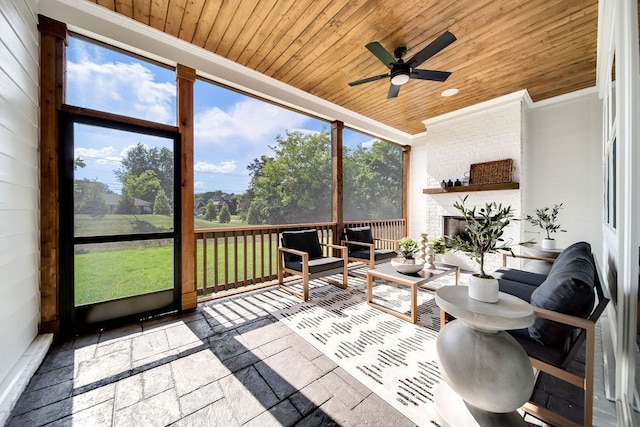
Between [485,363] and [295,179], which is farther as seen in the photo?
[295,179]

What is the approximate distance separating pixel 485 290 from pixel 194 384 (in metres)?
1.91

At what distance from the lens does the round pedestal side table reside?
1165 millimetres

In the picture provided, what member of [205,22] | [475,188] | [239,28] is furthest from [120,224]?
[475,188]

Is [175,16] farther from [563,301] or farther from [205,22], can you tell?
[563,301]

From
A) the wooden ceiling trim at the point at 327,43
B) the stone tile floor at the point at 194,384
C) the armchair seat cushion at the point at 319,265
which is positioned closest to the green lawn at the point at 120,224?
the stone tile floor at the point at 194,384

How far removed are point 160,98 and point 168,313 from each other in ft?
7.91

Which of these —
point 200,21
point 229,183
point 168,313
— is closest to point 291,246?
point 168,313

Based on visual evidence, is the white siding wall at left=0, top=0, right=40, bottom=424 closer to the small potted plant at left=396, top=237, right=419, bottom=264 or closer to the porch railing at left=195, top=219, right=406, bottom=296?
the porch railing at left=195, top=219, right=406, bottom=296

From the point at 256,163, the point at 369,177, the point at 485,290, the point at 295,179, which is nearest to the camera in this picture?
the point at 485,290

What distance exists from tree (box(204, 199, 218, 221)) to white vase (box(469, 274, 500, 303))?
363cm

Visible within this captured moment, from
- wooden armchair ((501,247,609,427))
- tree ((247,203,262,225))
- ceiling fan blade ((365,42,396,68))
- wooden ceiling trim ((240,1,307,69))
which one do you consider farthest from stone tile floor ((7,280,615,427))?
tree ((247,203,262,225))

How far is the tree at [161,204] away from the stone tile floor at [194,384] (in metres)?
1.22

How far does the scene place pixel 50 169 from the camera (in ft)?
7.07

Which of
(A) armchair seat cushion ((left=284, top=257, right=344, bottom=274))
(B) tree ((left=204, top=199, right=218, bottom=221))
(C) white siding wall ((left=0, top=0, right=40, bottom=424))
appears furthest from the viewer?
(B) tree ((left=204, top=199, right=218, bottom=221))
